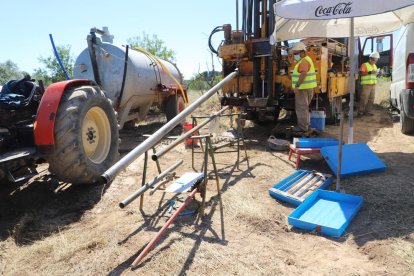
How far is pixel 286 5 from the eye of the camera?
410 centimetres

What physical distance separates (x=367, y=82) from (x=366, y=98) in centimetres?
45

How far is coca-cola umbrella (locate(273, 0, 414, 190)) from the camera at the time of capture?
11.5 ft

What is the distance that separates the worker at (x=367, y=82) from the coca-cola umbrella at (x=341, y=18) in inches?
149

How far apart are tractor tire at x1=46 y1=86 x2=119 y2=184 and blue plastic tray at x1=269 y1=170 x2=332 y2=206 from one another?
200 centimetres

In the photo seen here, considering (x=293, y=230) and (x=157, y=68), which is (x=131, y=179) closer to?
(x=293, y=230)

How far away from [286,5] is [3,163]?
131 inches

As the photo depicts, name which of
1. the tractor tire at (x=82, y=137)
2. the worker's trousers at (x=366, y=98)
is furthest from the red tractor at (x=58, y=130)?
the worker's trousers at (x=366, y=98)

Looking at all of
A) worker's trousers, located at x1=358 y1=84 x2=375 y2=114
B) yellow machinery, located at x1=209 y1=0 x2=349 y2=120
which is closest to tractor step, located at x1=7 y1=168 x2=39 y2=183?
yellow machinery, located at x1=209 y1=0 x2=349 y2=120

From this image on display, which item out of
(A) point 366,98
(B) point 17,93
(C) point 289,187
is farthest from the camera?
(A) point 366,98

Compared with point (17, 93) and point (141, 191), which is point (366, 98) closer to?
point (141, 191)

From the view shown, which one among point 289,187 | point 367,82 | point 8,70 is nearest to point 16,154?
point 289,187

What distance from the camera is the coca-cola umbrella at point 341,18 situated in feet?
11.5

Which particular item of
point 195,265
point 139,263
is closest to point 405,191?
point 195,265

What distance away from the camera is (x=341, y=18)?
358 cm
